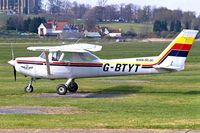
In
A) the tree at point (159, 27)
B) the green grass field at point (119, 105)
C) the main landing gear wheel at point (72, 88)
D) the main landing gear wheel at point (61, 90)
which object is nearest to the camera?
the green grass field at point (119, 105)

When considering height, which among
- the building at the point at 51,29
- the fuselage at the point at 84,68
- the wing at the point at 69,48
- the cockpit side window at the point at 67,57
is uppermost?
the wing at the point at 69,48

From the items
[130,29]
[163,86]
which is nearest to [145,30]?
[130,29]

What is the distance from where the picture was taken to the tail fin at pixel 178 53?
849 inches

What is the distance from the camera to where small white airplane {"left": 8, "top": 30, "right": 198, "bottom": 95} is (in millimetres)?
21641

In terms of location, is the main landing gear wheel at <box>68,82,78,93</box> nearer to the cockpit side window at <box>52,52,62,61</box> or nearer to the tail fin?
the cockpit side window at <box>52,52,62,61</box>

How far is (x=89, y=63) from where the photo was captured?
874 inches

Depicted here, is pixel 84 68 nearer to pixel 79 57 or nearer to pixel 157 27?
pixel 79 57

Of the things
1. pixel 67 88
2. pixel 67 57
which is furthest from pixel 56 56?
pixel 67 88

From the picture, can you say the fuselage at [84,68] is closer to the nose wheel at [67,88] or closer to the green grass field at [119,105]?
the nose wheel at [67,88]

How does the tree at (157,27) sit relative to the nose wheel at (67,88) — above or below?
below

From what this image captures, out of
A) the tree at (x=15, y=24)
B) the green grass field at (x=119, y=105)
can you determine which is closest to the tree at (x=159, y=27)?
the tree at (x=15, y=24)

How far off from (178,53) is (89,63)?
343 centimetres

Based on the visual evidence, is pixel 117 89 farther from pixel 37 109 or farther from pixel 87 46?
pixel 37 109

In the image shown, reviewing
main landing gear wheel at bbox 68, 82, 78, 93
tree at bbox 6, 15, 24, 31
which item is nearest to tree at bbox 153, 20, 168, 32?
tree at bbox 6, 15, 24, 31
